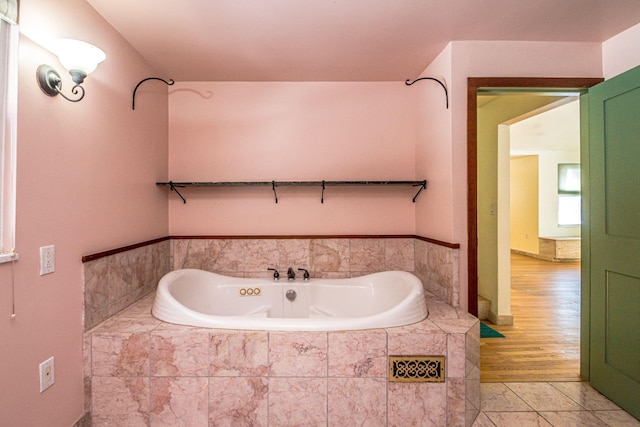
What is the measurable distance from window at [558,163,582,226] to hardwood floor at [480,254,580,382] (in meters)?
3.05

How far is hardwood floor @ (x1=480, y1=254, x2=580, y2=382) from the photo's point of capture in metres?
2.38

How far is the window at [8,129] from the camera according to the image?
49.3 inches

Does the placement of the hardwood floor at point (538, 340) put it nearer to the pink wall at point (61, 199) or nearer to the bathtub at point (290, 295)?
the bathtub at point (290, 295)

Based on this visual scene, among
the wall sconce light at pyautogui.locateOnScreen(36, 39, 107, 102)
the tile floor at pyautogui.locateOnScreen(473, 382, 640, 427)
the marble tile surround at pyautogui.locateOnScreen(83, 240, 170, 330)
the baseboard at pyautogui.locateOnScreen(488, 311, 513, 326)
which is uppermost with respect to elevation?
the wall sconce light at pyautogui.locateOnScreen(36, 39, 107, 102)

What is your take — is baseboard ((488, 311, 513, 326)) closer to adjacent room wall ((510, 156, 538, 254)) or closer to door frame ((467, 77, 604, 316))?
door frame ((467, 77, 604, 316))

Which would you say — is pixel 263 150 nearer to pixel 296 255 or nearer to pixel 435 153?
pixel 296 255

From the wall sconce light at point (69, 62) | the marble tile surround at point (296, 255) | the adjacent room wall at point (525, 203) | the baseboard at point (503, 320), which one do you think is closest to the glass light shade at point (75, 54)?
the wall sconce light at point (69, 62)

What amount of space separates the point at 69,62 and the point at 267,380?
1.70 meters

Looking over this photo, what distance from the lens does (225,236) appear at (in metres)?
2.75

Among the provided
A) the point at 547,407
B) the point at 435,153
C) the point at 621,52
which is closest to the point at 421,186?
the point at 435,153

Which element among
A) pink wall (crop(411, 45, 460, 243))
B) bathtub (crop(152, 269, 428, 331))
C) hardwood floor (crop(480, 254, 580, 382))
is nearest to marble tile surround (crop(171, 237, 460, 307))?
bathtub (crop(152, 269, 428, 331))

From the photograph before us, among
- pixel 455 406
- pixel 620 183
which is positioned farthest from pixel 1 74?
pixel 620 183

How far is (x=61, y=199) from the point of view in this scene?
5.06ft

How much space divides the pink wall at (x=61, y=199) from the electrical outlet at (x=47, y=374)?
0.09ft
